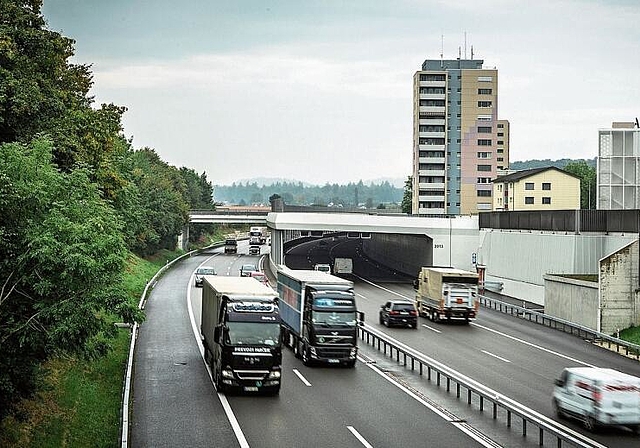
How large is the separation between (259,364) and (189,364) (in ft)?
28.6

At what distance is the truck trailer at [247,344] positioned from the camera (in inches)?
1182

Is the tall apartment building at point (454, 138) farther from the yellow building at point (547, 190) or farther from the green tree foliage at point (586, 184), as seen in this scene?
the yellow building at point (547, 190)

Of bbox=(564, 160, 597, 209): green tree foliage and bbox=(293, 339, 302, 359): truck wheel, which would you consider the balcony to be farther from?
bbox=(293, 339, 302, 359): truck wheel

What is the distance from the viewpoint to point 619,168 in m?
72.6

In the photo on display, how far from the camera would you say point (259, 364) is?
3012 cm

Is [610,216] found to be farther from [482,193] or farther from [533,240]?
[482,193]

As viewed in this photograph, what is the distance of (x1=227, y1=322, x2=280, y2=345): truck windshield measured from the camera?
3005 cm

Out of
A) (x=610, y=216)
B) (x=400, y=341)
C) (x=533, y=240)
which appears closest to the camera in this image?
(x=400, y=341)

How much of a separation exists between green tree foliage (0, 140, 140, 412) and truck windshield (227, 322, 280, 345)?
13.5 ft

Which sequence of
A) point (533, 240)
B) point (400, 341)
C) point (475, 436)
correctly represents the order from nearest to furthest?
point (475, 436) < point (400, 341) < point (533, 240)

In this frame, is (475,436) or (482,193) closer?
(475,436)

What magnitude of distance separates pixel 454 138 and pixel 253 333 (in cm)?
12818

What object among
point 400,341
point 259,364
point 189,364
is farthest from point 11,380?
point 400,341

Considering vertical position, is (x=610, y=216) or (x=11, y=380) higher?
(x=610, y=216)
